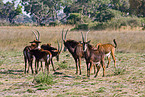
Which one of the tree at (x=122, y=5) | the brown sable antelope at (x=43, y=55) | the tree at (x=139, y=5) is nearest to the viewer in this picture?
the brown sable antelope at (x=43, y=55)

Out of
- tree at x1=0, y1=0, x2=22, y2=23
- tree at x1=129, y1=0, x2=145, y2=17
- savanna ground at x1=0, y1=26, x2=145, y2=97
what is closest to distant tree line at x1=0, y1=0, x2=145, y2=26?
tree at x1=0, y1=0, x2=22, y2=23

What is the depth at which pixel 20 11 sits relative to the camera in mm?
77688

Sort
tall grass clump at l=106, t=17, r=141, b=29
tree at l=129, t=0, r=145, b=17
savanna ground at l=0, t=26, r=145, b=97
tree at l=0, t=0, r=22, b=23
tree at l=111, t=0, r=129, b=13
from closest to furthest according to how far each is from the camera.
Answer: savanna ground at l=0, t=26, r=145, b=97, tall grass clump at l=106, t=17, r=141, b=29, tree at l=129, t=0, r=145, b=17, tree at l=111, t=0, r=129, b=13, tree at l=0, t=0, r=22, b=23

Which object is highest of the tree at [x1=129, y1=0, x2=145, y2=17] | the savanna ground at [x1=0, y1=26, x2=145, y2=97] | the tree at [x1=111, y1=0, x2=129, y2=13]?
the tree at [x1=111, y1=0, x2=129, y2=13]

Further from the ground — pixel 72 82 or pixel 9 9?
pixel 9 9

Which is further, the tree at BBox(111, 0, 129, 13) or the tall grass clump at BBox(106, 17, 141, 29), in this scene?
the tree at BBox(111, 0, 129, 13)

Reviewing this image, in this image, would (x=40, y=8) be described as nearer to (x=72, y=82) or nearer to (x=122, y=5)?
(x=122, y=5)

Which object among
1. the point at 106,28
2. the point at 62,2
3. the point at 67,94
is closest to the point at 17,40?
the point at 106,28

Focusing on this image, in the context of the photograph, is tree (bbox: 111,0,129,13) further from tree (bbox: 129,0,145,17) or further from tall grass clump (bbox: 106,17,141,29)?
tall grass clump (bbox: 106,17,141,29)

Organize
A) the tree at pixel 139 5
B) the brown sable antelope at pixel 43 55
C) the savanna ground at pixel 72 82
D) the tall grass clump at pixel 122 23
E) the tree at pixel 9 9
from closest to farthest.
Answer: the savanna ground at pixel 72 82 → the brown sable antelope at pixel 43 55 → the tall grass clump at pixel 122 23 → the tree at pixel 139 5 → the tree at pixel 9 9

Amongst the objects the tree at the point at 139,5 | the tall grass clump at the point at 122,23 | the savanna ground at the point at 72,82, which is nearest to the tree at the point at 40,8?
the tree at the point at 139,5

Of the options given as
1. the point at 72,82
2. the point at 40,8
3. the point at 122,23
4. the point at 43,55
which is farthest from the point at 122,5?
the point at 72,82

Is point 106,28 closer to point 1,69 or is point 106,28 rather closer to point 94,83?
point 1,69

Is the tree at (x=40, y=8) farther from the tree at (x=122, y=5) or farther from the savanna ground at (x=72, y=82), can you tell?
the savanna ground at (x=72, y=82)
